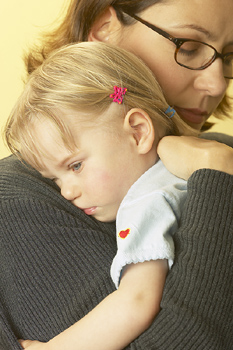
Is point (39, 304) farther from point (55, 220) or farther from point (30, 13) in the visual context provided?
point (30, 13)

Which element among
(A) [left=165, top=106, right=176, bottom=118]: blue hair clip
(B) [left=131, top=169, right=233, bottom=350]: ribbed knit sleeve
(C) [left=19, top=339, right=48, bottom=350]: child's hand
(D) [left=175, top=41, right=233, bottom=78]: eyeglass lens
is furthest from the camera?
(D) [left=175, top=41, right=233, bottom=78]: eyeglass lens

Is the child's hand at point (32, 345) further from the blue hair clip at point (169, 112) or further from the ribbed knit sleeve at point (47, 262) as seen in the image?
the blue hair clip at point (169, 112)

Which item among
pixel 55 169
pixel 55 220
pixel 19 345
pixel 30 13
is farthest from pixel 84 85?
pixel 30 13

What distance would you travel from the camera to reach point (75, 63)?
1192mm

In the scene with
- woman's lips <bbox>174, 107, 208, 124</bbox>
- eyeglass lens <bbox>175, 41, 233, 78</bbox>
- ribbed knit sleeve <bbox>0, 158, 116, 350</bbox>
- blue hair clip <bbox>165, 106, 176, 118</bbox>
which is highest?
eyeglass lens <bbox>175, 41, 233, 78</bbox>

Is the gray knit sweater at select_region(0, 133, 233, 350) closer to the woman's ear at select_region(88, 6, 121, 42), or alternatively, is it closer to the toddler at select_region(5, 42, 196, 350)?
the toddler at select_region(5, 42, 196, 350)

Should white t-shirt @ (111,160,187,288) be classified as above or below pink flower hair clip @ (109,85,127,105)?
below

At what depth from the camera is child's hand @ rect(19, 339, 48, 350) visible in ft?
3.61

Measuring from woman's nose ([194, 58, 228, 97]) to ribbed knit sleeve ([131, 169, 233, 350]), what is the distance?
1.44 feet

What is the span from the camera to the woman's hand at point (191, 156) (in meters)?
1.12

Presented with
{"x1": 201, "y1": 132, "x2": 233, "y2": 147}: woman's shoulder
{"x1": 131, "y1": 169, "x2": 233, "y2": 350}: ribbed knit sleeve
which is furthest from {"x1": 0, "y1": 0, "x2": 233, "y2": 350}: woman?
{"x1": 201, "y1": 132, "x2": 233, "y2": 147}: woman's shoulder

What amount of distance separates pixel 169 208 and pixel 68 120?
30 centimetres

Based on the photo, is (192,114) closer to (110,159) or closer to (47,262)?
(110,159)

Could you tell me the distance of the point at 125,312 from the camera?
3.22 feet
